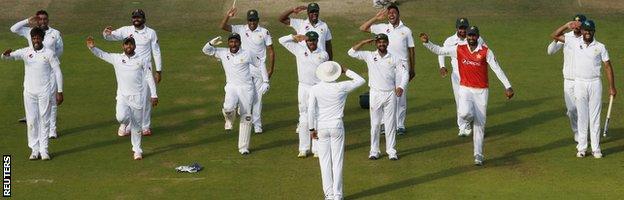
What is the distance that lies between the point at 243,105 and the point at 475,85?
421 centimetres

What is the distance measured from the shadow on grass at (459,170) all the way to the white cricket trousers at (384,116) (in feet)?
4.00

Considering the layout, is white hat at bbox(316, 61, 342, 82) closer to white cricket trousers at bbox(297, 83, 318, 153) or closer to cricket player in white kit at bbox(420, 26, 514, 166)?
cricket player in white kit at bbox(420, 26, 514, 166)

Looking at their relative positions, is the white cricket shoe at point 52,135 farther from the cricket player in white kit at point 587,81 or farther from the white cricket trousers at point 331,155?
the cricket player in white kit at point 587,81

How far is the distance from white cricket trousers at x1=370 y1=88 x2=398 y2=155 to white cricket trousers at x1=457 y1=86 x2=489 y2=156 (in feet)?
4.05

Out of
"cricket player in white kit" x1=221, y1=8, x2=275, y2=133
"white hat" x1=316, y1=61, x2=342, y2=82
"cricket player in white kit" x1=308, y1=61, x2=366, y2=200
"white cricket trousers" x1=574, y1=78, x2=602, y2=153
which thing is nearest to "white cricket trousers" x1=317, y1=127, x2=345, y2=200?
"cricket player in white kit" x1=308, y1=61, x2=366, y2=200

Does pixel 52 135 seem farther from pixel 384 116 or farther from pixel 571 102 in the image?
pixel 571 102

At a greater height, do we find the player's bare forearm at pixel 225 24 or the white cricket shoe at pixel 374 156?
the player's bare forearm at pixel 225 24

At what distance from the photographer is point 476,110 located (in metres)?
23.8

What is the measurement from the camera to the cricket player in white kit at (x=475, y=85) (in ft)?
78.0

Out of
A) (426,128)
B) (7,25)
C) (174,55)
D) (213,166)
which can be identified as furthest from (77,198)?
(7,25)

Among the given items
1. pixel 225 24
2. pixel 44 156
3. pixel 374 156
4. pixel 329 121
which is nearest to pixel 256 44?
pixel 225 24

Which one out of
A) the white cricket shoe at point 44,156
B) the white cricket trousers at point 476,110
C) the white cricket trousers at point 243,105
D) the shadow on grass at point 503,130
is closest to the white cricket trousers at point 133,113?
the white cricket shoe at point 44,156

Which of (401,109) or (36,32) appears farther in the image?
(401,109)

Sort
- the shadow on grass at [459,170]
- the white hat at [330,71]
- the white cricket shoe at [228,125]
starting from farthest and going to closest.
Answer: the white cricket shoe at [228,125] < the shadow on grass at [459,170] < the white hat at [330,71]
